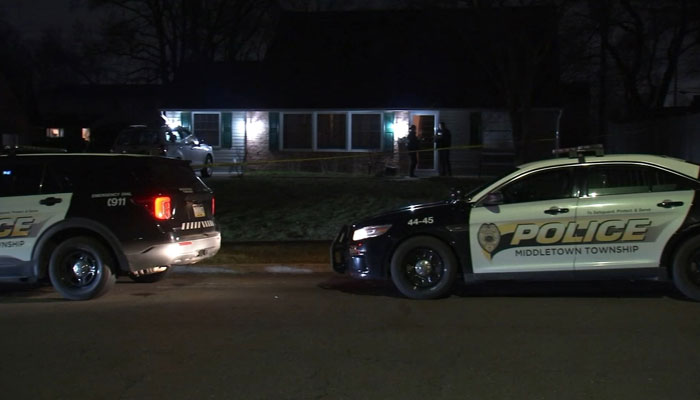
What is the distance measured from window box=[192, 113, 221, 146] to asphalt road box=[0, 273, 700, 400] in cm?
1637

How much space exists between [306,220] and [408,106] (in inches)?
436

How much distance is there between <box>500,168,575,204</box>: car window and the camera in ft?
26.2

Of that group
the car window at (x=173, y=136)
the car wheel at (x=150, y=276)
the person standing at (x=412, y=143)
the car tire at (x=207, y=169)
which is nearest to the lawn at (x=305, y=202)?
the car wheel at (x=150, y=276)

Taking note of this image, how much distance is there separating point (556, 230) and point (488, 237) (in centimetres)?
74

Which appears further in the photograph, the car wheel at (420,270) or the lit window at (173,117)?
the lit window at (173,117)

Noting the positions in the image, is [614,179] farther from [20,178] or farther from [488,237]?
[20,178]

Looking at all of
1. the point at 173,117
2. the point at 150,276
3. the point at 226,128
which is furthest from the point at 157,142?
the point at 150,276

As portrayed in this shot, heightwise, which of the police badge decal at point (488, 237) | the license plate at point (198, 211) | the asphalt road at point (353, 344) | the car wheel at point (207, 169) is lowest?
the asphalt road at point (353, 344)

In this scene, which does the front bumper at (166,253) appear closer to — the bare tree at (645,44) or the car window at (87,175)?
the car window at (87,175)

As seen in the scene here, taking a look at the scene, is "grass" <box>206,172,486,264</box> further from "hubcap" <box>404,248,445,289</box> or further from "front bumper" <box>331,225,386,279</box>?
"hubcap" <box>404,248,445,289</box>

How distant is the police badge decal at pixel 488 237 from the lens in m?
7.95

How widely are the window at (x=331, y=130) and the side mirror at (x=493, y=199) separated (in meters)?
16.2

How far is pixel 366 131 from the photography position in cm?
2384

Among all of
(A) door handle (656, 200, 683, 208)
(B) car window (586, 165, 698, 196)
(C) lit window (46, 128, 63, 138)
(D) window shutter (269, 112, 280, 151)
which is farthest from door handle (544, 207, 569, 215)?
(C) lit window (46, 128, 63, 138)
